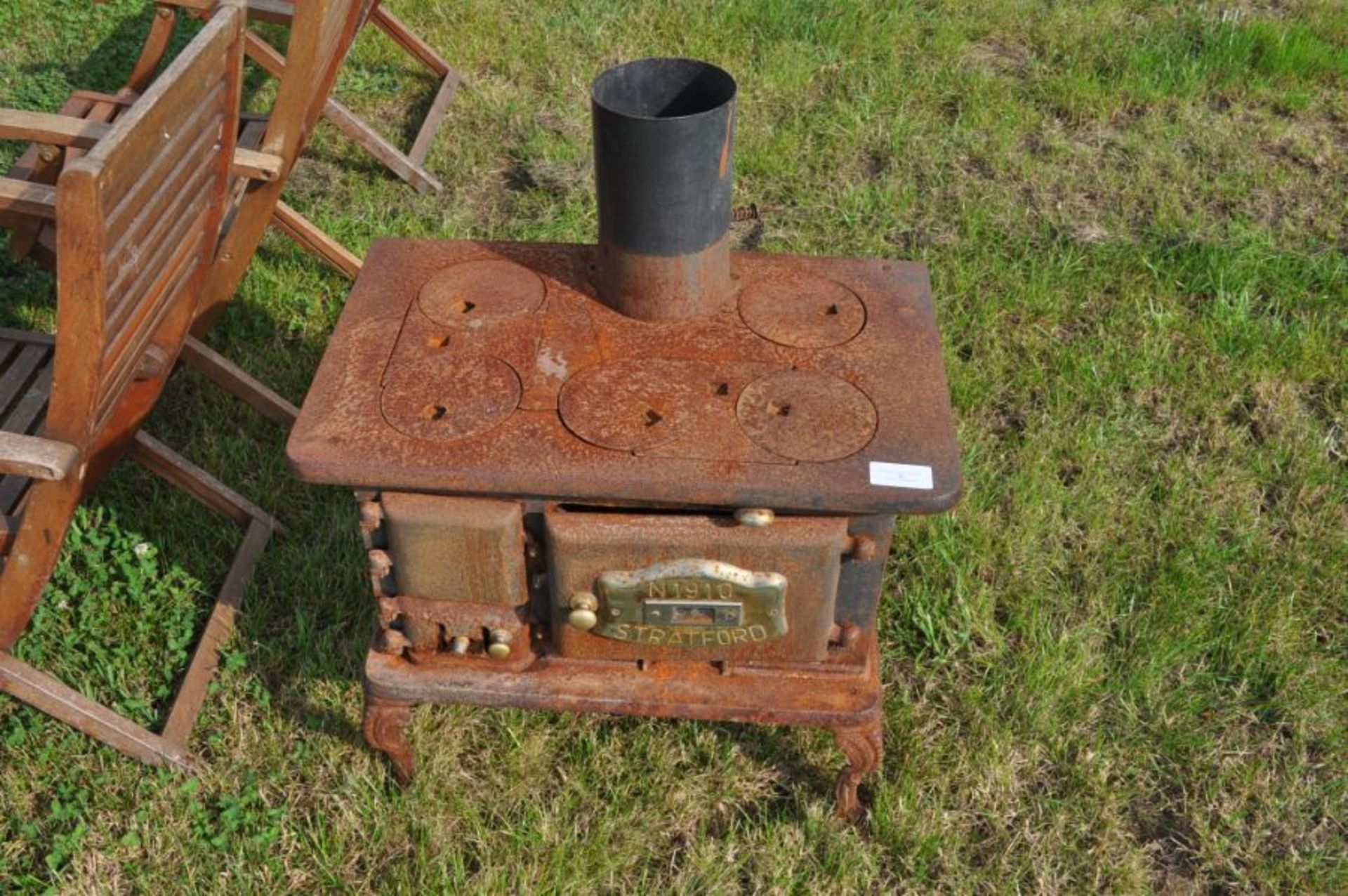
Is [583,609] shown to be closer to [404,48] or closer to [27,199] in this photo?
[27,199]

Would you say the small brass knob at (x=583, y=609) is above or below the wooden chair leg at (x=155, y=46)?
below

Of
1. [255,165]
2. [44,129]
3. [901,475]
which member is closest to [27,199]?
[44,129]

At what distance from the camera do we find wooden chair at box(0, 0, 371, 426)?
2.58m

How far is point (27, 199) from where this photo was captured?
8.26 feet

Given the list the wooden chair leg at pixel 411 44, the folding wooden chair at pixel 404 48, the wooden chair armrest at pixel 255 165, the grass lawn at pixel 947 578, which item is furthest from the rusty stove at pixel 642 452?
the wooden chair leg at pixel 411 44

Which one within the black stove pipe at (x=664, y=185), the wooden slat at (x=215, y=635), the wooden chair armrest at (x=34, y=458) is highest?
the black stove pipe at (x=664, y=185)

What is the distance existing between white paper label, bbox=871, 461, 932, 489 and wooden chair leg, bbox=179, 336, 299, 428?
1712 mm

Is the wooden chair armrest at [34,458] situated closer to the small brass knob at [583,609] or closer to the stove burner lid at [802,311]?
the small brass knob at [583,609]

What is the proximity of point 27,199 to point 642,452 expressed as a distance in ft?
5.48

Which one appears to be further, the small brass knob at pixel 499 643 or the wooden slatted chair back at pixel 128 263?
the small brass knob at pixel 499 643

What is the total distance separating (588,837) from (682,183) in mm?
1333

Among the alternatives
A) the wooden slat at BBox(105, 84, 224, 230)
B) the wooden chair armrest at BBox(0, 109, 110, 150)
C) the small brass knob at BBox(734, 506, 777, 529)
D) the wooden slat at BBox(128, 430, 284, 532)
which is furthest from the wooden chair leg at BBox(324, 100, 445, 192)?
the small brass knob at BBox(734, 506, 777, 529)

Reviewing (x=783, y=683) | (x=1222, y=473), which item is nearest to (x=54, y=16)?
(x=783, y=683)

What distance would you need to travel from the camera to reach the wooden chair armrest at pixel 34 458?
1818 millimetres
